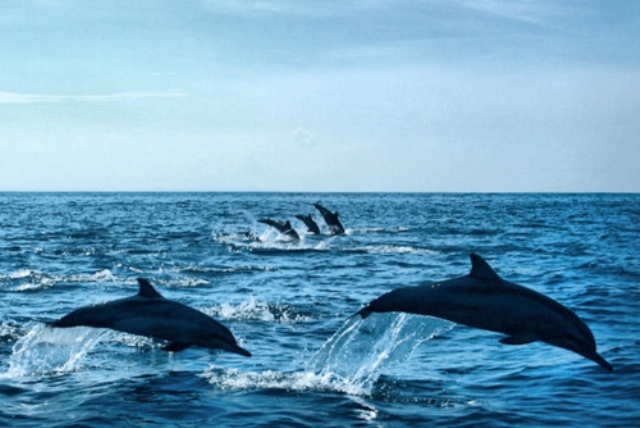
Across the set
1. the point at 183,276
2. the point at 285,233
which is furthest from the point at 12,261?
the point at 285,233

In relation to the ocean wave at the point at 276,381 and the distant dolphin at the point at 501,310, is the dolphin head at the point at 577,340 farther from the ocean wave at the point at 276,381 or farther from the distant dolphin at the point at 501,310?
the ocean wave at the point at 276,381

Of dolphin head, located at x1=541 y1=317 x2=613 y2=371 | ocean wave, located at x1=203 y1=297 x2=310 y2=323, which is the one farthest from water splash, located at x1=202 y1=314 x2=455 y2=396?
dolphin head, located at x1=541 y1=317 x2=613 y2=371

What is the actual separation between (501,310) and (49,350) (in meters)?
8.42

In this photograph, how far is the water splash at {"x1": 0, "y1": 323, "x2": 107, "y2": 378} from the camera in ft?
42.5

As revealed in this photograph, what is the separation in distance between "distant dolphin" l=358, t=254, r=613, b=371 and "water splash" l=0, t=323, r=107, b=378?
20.5 feet

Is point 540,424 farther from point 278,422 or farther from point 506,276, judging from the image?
point 506,276

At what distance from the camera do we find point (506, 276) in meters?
26.0

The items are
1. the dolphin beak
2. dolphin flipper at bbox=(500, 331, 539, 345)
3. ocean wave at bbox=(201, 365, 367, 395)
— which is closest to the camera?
dolphin flipper at bbox=(500, 331, 539, 345)

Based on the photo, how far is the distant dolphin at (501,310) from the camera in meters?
9.27

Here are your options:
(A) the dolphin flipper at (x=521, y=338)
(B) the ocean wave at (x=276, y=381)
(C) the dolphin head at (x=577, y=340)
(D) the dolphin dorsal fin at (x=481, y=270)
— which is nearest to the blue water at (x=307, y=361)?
(B) the ocean wave at (x=276, y=381)

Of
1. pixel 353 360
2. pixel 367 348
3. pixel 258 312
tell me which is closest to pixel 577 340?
pixel 353 360

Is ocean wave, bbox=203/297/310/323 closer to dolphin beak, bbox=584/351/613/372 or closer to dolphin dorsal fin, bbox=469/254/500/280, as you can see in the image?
dolphin dorsal fin, bbox=469/254/500/280

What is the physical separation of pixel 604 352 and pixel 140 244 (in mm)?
31538

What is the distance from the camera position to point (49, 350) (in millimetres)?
14141
